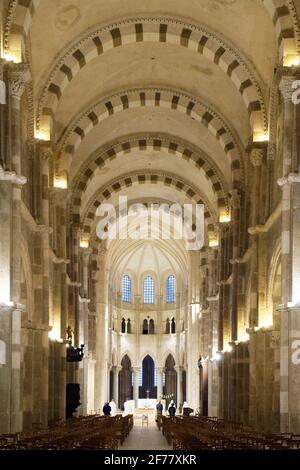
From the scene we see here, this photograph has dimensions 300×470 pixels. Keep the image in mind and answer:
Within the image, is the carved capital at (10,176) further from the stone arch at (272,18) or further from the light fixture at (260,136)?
the light fixture at (260,136)

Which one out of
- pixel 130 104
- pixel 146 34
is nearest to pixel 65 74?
pixel 146 34

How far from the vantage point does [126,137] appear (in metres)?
40.2

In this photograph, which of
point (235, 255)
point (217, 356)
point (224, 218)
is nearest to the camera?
point (235, 255)

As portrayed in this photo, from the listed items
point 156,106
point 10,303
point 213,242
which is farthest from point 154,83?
point 10,303

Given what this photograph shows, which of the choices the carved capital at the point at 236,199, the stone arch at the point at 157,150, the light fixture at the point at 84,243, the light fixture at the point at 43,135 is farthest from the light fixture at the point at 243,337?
the light fixture at the point at 84,243

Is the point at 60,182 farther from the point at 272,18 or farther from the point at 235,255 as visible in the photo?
the point at 272,18

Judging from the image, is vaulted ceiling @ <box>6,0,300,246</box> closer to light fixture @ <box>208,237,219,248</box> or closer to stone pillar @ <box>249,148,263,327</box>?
stone pillar @ <box>249,148,263,327</box>

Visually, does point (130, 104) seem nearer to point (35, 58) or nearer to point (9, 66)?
point (35, 58)

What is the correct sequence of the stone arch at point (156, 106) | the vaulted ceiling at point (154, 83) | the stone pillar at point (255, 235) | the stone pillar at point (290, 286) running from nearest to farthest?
the stone pillar at point (290, 286) < the vaulted ceiling at point (154, 83) < the stone pillar at point (255, 235) < the stone arch at point (156, 106)

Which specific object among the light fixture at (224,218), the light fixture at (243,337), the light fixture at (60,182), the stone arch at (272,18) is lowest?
the light fixture at (243,337)

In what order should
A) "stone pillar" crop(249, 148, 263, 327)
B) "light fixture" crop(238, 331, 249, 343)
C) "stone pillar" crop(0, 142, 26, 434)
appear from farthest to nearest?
1. "light fixture" crop(238, 331, 249, 343)
2. "stone pillar" crop(249, 148, 263, 327)
3. "stone pillar" crop(0, 142, 26, 434)

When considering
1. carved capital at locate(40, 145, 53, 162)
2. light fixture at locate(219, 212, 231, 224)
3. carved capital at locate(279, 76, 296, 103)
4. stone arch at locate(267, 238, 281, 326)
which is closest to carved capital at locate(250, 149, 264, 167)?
stone arch at locate(267, 238, 281, 326)
